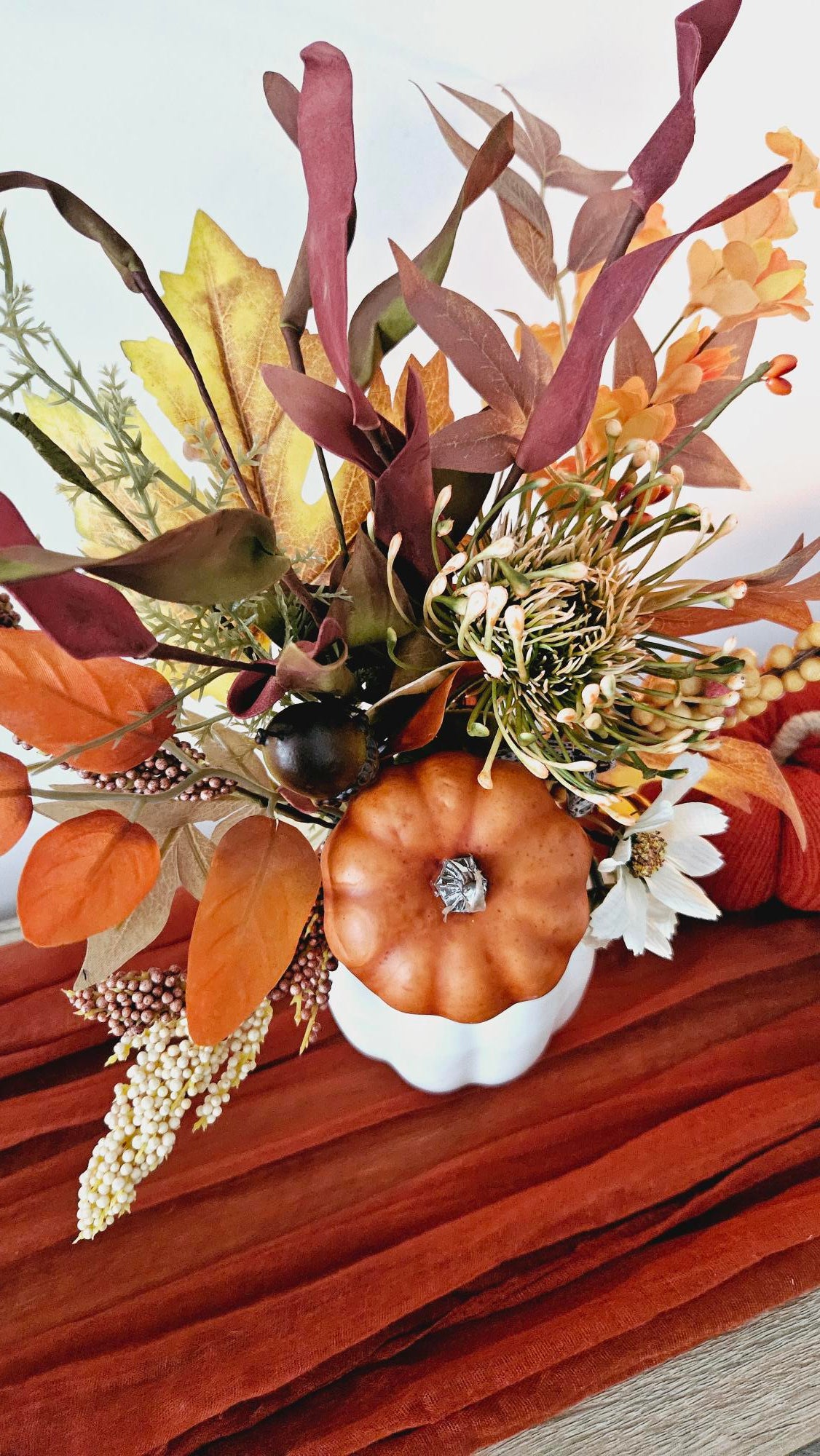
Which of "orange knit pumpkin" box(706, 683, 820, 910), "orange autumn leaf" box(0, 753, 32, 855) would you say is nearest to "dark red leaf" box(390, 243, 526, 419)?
"orange autumn leaf" box(0, 753, 32, 855)

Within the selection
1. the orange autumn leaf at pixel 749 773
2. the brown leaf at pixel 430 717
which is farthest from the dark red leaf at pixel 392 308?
the orange autumn leaf at pixel 749 773

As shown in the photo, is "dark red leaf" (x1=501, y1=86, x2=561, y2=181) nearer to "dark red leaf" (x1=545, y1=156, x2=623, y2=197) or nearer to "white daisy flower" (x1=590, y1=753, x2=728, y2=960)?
"dark red leaf" (x1=545, y1=156, x2=623, y2=197)

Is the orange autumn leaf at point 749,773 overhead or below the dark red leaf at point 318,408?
below

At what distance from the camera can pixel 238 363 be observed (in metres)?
0.38

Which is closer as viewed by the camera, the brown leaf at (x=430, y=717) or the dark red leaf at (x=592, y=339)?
the dark red leaf at (x=592, y=339)

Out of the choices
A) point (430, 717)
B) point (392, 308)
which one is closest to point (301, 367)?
point (392, 308)

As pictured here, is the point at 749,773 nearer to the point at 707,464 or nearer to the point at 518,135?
the point at 707,464

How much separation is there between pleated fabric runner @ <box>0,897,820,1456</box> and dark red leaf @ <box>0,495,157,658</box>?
38 cm

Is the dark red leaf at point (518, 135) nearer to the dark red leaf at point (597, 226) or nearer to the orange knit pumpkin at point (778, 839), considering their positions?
the dark red leaf at point (597, 226)

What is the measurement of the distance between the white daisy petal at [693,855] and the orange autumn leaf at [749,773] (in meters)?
0.03

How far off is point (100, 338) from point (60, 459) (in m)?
0.27

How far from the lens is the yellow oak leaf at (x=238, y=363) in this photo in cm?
37

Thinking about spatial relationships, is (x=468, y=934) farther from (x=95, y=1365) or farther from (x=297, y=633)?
(x=95, y=1365)

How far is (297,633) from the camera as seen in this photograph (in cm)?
39
